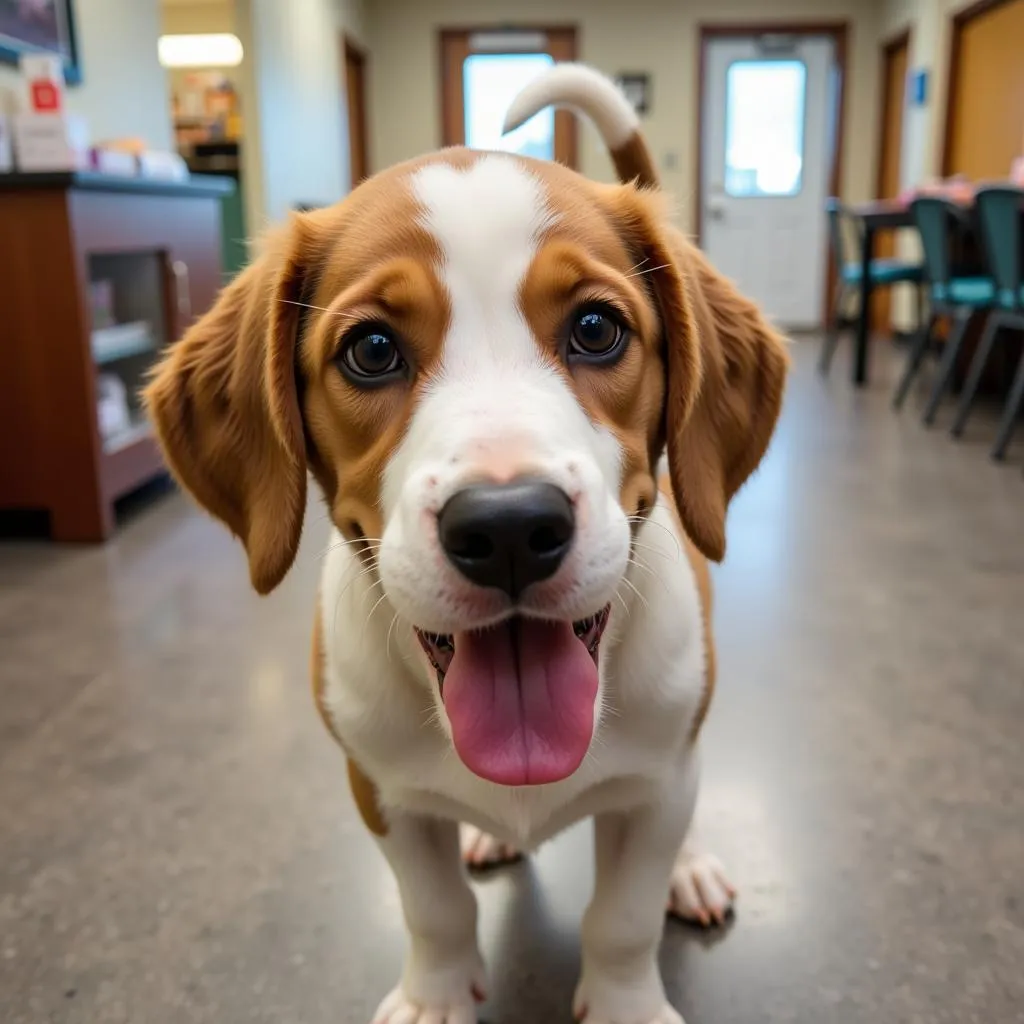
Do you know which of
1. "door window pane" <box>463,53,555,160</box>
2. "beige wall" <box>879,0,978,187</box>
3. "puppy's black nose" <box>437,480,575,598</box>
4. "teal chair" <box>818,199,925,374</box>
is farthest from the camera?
"door window pane" <box>463,53,555,160</box>

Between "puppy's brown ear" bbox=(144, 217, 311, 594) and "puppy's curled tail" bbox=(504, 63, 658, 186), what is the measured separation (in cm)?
44

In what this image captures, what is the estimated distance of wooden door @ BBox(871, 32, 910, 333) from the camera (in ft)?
28.0

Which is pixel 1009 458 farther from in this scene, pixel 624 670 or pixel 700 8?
pixel 700 8

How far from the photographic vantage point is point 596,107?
144 centimetres

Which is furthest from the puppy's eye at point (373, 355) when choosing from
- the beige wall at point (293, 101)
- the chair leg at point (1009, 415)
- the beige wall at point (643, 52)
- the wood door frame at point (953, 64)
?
the beige wall at point (643, 52)

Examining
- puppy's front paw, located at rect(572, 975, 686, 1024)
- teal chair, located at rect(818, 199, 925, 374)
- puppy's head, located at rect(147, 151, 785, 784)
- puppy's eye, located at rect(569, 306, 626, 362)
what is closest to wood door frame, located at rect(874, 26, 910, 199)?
teal chair, located at rect(818, 199, 925, 374)

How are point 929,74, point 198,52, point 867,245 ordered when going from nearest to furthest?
point 867,245 < point 929,74 < point 198,52

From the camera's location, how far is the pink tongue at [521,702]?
3.03ft

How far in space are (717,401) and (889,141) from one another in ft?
29.1

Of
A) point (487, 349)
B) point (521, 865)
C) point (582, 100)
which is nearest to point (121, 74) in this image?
point (582, 100)

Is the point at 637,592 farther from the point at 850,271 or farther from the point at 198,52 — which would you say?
the point at 198,52

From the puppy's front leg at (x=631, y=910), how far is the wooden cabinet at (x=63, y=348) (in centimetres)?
233

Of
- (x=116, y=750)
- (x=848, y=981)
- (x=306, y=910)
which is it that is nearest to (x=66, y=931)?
(x=306, y=910)

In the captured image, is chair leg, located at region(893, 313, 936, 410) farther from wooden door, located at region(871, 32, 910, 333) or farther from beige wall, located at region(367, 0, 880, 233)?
beige wall, located at region(367, 0, 880, 233)
